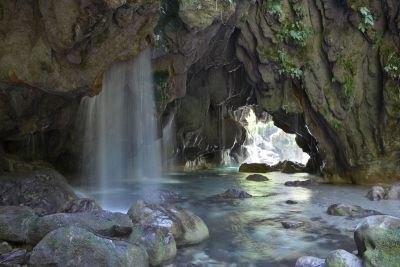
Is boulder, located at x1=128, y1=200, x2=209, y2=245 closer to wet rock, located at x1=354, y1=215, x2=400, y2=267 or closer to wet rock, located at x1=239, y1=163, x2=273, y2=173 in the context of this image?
wet rock, located at x1=354, y1=215, x2=400, y2=267

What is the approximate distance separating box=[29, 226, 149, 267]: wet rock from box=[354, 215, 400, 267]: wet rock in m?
2.96

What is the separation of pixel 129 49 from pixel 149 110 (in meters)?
4.25

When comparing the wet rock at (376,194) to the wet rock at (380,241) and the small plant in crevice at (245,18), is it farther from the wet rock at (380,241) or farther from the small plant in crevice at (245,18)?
the small plant in crevice at (245,18)

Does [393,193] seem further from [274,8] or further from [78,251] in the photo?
[78,251]

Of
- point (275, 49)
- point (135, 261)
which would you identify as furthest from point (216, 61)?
point (135, 261)

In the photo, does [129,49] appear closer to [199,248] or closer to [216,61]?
[199,248]

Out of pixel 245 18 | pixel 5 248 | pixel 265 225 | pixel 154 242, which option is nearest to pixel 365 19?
pixel 245 18

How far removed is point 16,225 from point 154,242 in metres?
2.15

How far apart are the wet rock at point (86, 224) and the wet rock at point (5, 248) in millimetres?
267

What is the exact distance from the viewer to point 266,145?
41.9 metres

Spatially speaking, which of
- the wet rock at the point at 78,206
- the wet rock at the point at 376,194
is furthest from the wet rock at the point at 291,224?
the wet rock at the point at 376,194

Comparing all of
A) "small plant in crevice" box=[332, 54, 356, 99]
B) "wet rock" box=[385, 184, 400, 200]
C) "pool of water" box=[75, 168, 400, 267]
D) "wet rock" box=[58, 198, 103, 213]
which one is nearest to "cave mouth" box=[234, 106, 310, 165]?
"small plant in crevice" box=[332, 54, 356, 99]

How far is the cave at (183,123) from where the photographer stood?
543 centimetres

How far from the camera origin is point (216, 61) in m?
16.5
